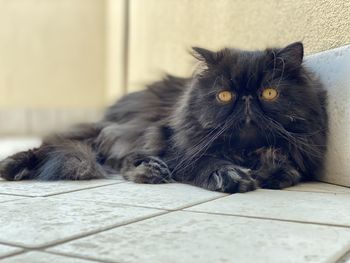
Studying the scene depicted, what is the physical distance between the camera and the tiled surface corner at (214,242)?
105cm

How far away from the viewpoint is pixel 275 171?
201 centimetres

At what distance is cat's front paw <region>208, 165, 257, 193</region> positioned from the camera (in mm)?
1841

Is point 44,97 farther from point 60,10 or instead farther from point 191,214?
point 191,214

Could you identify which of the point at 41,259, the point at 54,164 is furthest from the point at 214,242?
the point at 54,164

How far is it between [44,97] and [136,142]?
4.97 meters

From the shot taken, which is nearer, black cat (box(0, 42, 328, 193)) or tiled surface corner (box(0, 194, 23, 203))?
tiled surface corner (box(0, 194, 23, 203))

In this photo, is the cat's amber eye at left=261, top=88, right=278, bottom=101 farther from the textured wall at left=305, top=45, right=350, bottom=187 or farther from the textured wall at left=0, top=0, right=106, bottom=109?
the textured wall at left=0, top=0, right=106, bottom=109

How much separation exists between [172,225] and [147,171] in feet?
2.74

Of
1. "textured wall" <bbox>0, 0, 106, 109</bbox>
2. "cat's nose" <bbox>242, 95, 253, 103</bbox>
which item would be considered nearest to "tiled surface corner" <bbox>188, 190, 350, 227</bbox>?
"cat's nose" <bbox>242, 95, 253, 103</bbox>

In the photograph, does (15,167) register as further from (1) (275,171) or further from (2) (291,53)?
(2) (291,53)

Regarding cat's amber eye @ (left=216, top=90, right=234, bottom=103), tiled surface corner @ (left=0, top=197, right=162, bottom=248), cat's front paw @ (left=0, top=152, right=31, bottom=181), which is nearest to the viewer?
tiled surface corner @ (left=0, top=197, right=162, bottom=248)

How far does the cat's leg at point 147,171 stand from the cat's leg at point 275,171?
0.35 metres

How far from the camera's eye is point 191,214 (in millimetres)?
1438

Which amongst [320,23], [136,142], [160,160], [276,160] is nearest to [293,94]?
[276,160]
